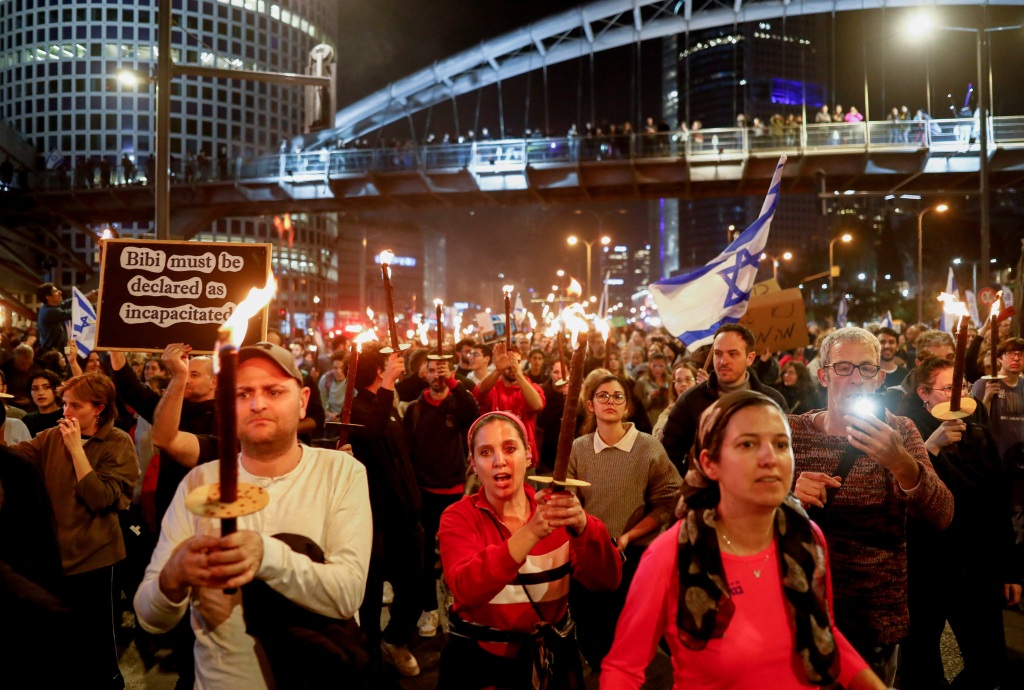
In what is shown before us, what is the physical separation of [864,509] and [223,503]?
108 inches

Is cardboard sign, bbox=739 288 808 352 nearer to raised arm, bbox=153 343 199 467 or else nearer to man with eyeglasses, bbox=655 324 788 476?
man with eyeglasses, bbox=655 324 788 476

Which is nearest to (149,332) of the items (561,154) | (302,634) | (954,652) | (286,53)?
(302,634)

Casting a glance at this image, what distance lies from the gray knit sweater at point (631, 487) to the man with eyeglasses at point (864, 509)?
1.29 meters

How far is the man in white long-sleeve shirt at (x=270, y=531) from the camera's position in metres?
2.22

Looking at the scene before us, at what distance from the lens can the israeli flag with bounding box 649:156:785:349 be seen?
24.0 feet

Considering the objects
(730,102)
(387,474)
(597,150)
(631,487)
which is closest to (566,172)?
(597,150)

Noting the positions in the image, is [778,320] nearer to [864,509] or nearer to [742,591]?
[864,509]

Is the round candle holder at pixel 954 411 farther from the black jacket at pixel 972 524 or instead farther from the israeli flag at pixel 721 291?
the israeli flag at pixel 721 291

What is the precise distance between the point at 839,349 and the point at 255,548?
2730 mm

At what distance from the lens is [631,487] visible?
4.68 meters

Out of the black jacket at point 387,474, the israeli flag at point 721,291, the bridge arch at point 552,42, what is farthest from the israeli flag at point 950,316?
the bridge arch at point 552,42

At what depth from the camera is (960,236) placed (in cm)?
7288

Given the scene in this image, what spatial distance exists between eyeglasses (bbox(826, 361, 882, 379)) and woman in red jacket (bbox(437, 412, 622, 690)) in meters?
1.35

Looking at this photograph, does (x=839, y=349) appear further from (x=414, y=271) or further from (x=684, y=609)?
(x=414, y=271)
